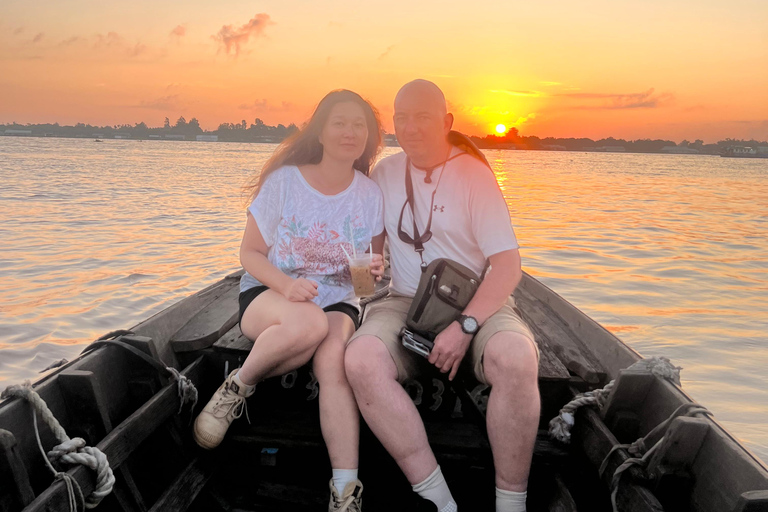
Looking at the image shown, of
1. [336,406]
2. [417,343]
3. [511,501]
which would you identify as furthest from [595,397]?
[336,406]

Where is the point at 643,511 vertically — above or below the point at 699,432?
below

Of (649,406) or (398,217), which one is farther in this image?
(398,217)

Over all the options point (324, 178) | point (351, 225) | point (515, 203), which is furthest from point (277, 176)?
point (515, 203)

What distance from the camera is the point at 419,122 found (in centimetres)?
273

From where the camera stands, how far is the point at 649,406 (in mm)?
2281

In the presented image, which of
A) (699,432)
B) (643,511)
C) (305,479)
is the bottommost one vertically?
(305,479)

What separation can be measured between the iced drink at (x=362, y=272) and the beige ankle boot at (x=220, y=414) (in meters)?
0.68

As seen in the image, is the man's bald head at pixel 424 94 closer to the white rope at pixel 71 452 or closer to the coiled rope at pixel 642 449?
the coiled rope at pixel 642 449

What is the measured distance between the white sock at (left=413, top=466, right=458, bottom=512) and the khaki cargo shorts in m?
0.44

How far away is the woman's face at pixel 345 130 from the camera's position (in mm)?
2771

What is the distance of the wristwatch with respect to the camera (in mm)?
2428

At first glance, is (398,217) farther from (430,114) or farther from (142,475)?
(142,475)

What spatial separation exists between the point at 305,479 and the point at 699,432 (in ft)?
5.68

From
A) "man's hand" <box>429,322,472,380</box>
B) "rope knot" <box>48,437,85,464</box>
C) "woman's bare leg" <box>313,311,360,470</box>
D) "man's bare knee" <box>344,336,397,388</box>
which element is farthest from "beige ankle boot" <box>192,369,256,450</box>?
"man's hand" <box>429,322,472,380</box>
